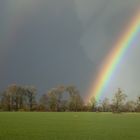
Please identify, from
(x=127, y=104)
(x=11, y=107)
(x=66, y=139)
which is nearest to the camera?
(x=66, y=139)

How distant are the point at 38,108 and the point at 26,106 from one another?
5.35m

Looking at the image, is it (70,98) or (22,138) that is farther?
(70,98)

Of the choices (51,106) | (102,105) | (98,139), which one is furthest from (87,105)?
(98,139)

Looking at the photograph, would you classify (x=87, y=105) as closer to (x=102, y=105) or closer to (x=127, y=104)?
(x=102, y=105)

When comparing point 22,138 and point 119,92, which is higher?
point 119,92

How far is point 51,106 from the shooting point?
451ft

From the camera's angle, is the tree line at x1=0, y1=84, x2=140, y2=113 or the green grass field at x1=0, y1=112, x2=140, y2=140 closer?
the green grass field at x1=0, y1=112, x2=140, y2=140

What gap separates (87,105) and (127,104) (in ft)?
60.2

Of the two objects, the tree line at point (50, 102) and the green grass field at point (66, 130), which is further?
the tree line at point (50, 102)

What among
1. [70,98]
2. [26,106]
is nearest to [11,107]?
[26,106]

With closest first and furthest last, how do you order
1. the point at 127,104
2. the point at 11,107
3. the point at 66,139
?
the point at 66,139
the point at 11,107
the point at 127,104

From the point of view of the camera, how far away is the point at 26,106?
137 metres

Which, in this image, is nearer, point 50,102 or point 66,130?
point 66,130

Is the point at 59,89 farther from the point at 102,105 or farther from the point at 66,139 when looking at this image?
the point at 66,139
